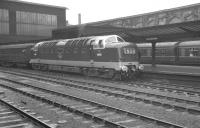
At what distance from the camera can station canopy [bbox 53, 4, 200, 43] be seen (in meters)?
18.2

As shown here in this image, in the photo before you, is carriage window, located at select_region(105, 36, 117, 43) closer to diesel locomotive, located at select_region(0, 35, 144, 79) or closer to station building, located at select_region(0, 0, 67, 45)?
diesel locomotive, located at select_region(0, 35, 144, 79)

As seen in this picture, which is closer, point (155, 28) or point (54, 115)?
point (54, 115)

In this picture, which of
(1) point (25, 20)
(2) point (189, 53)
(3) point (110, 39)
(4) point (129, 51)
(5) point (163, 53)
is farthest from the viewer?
(1) point (25, 20)

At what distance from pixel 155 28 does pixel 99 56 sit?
4.25 m

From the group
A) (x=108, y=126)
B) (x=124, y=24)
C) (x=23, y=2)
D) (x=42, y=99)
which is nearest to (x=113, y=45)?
(x=42, y=99)

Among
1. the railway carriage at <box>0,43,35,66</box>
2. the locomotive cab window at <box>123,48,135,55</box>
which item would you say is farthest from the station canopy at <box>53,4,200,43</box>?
the railway carriage at <box>0,43,35,66</box>

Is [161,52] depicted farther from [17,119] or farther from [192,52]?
[17,119]

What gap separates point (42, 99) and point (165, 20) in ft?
94.0

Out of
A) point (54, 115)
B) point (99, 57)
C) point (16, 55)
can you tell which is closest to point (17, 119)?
point (54, 115)

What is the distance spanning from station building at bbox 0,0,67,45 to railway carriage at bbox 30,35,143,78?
3135 cm

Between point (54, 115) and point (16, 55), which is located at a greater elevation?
point (16, 55)

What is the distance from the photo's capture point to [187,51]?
1061 inches

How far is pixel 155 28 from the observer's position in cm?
1870

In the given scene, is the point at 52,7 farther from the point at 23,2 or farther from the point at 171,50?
the point at 171,50
